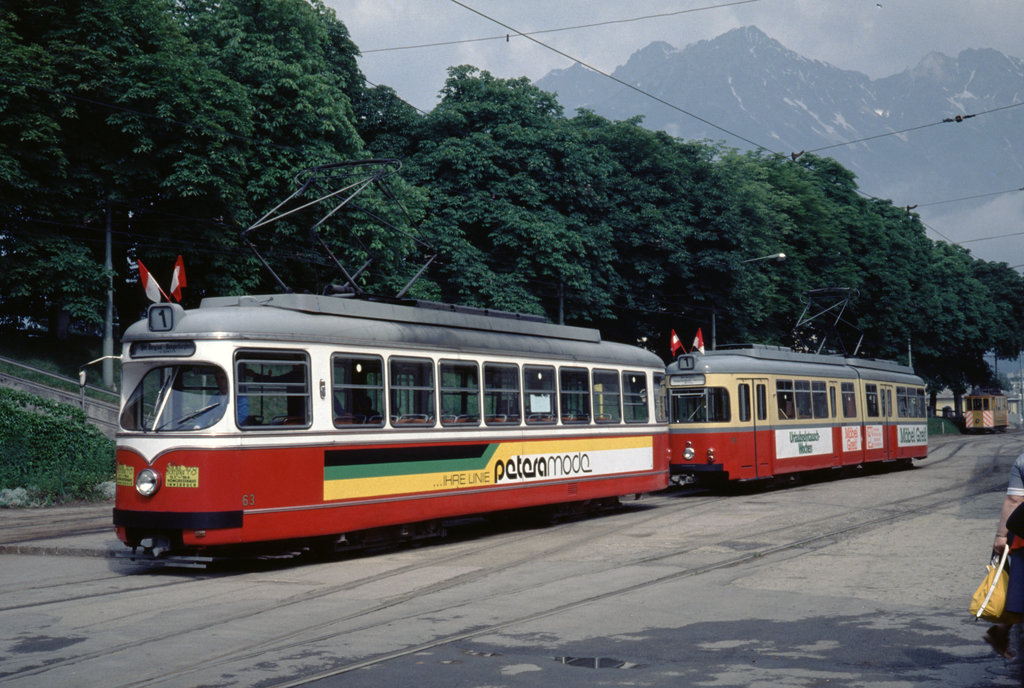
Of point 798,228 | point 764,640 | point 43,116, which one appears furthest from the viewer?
point 798,228

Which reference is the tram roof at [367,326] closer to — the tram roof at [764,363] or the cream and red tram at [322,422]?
the cream and red tram at [322,422]

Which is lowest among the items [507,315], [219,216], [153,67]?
[507,315]

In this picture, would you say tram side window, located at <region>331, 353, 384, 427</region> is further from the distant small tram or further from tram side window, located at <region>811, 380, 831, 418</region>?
the distant small tram

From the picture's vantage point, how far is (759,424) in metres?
23.6

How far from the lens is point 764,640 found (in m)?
8.12

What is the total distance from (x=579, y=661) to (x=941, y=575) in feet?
17.6

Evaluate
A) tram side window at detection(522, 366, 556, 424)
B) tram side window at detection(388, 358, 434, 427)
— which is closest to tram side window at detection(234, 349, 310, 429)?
tram side window at detection(388, 358, 434, 427)

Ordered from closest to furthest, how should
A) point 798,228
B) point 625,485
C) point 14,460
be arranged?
point 625,485 < point 14,460 < point 798,228

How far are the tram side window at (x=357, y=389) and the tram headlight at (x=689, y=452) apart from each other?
1047cm

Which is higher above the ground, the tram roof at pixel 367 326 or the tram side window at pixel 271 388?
the tram roof at pixel 367 326

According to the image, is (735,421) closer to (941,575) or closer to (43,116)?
(941,575)

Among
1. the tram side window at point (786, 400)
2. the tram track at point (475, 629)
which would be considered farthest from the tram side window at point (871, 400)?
the tram track at point (475, 629)

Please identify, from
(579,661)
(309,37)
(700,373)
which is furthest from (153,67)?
(579,661)

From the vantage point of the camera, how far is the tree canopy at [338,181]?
28.8 metres
